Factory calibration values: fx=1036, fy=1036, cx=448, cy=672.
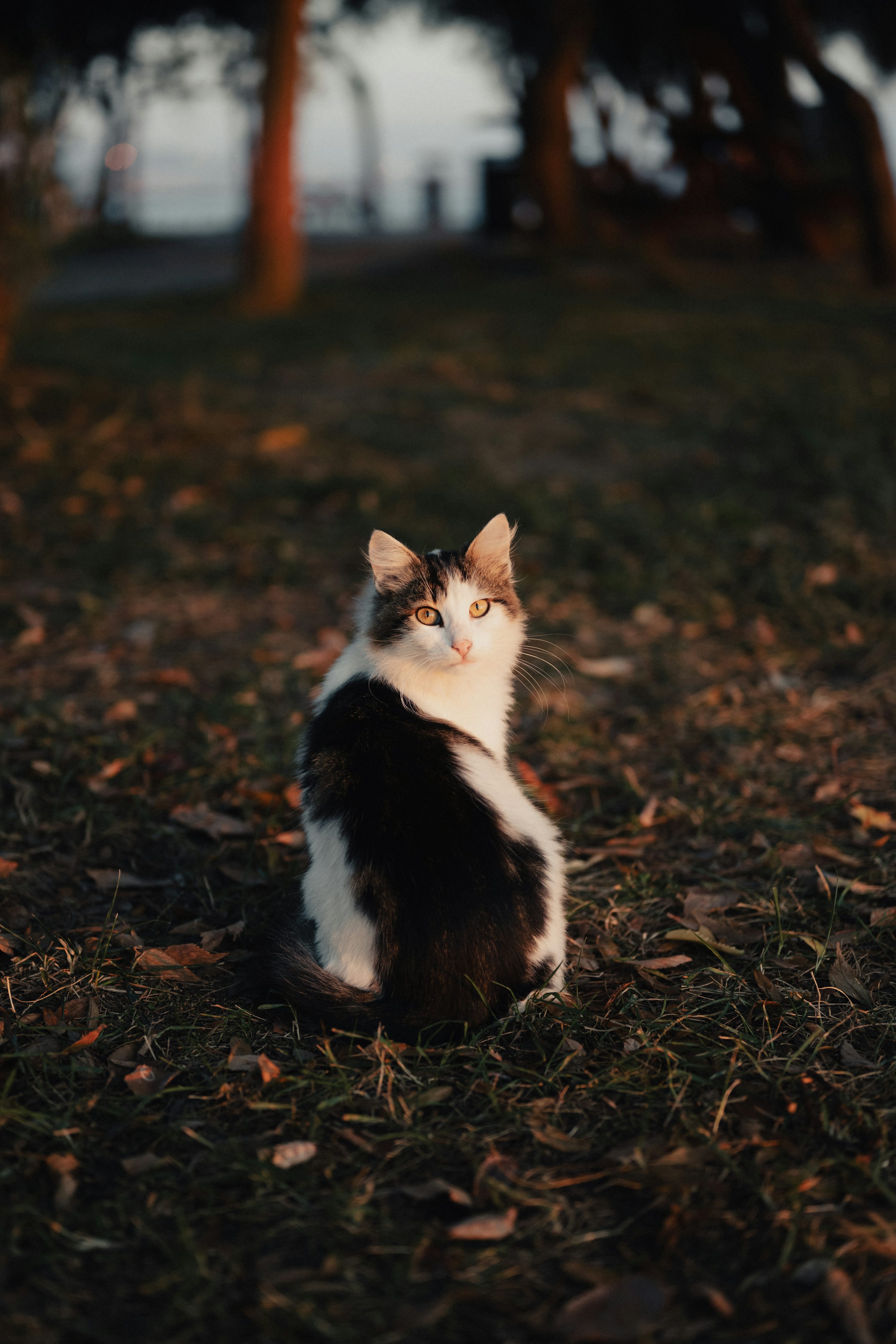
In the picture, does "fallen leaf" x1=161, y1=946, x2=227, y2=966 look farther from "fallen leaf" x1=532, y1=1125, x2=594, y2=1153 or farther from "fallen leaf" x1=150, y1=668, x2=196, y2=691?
"fallen leaf" x1=150, y1=668, x2=196, y2=691

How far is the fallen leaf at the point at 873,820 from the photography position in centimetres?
384

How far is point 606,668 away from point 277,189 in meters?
10.4

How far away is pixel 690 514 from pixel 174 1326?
19.5 ft

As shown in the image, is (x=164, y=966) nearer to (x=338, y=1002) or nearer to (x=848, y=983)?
(x=338, y=1002)

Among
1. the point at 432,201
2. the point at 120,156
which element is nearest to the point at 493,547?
the point at 120,156

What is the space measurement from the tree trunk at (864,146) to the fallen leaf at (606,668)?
10682 mm

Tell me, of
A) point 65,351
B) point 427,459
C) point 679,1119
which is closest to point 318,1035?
point 679,1119

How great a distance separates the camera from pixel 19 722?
457 centimetres

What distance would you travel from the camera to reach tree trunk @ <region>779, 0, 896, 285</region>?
13.0 meters

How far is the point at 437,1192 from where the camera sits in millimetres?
2309

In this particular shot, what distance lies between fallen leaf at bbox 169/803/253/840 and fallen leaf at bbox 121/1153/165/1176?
5.11 ft

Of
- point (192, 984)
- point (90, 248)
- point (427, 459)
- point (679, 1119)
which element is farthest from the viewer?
point (90, 248)

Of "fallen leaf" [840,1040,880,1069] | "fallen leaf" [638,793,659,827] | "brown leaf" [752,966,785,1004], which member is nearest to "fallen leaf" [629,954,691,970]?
"brown leaf" [752,966,785,1004]

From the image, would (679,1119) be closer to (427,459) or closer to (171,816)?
(171,816)
